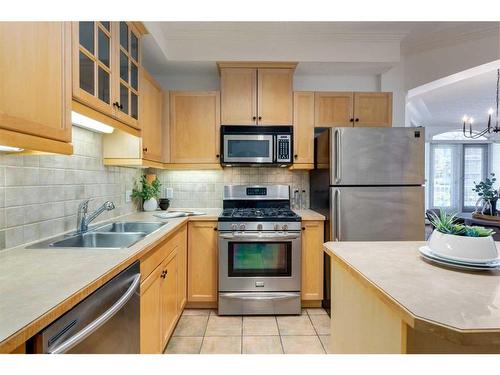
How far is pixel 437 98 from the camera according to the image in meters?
4.84

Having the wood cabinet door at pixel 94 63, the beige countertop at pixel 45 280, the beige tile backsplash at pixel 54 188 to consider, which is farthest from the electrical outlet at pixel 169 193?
the beige countertop at pixel 45 280

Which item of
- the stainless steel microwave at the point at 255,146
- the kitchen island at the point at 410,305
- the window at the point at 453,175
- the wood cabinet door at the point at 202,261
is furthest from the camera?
the window at the point at 453,175

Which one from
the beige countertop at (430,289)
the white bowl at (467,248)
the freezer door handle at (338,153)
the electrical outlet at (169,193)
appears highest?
the freezer door handle at (338,153)

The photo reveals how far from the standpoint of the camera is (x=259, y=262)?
251 cm

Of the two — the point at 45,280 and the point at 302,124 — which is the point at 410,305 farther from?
the point at 302,124

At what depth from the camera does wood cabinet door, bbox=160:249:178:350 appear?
183 centimetres

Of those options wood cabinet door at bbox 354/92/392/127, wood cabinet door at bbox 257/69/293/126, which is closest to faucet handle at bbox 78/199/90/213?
wood cabinet door at bbox 257/69/293/126

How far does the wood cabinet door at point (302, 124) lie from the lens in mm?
2842

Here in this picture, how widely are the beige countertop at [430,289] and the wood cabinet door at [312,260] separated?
1.32 metres

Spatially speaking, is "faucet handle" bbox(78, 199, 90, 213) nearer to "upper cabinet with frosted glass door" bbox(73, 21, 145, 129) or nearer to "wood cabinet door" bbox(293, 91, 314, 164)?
"upper cabinet with frosted glass door" bbox(73, 21, 145, 129)

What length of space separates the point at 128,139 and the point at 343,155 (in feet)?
5.90

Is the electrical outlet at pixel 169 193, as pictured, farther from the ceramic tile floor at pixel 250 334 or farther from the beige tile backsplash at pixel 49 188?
the ceramic tile floor at pixel 250 334
